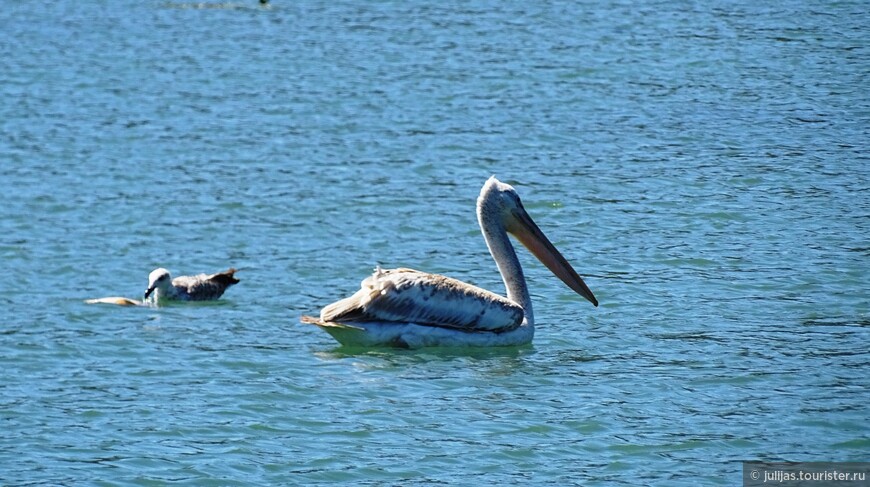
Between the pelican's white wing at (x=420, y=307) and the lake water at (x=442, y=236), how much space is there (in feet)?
0.79

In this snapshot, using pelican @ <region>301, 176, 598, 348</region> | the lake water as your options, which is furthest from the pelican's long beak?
pelican @ <region>301, 176, 598, 348</region>

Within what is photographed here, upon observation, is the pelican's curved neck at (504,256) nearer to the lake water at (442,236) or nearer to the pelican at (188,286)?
the lake water at (442,236)

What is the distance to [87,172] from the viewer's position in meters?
15.5

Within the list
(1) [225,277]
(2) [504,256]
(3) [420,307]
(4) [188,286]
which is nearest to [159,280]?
(4) [188,286]

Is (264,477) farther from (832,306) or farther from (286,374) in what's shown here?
(832,306)

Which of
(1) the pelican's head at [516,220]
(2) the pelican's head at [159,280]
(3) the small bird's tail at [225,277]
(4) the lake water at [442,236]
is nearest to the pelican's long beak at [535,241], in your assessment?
(1) the pelican's head at [516,220]

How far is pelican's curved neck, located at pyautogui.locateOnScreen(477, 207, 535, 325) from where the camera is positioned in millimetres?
10188

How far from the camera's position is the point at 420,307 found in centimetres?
977

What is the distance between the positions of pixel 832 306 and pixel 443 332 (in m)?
2.61

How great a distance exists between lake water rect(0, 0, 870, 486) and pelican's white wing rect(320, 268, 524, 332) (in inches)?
9.4

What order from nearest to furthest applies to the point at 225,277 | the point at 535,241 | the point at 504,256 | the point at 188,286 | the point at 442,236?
the point at 504,256 < the point at 535,241 < the point at 225,277 < the point at 188,286 < the point at 442,236

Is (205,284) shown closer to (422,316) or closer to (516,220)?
(422,316)

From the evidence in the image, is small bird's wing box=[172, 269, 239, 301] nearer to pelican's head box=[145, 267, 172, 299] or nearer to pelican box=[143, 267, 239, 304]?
pelican box=[143, 267, 239, 304]

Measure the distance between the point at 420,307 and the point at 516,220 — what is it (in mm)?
1141
